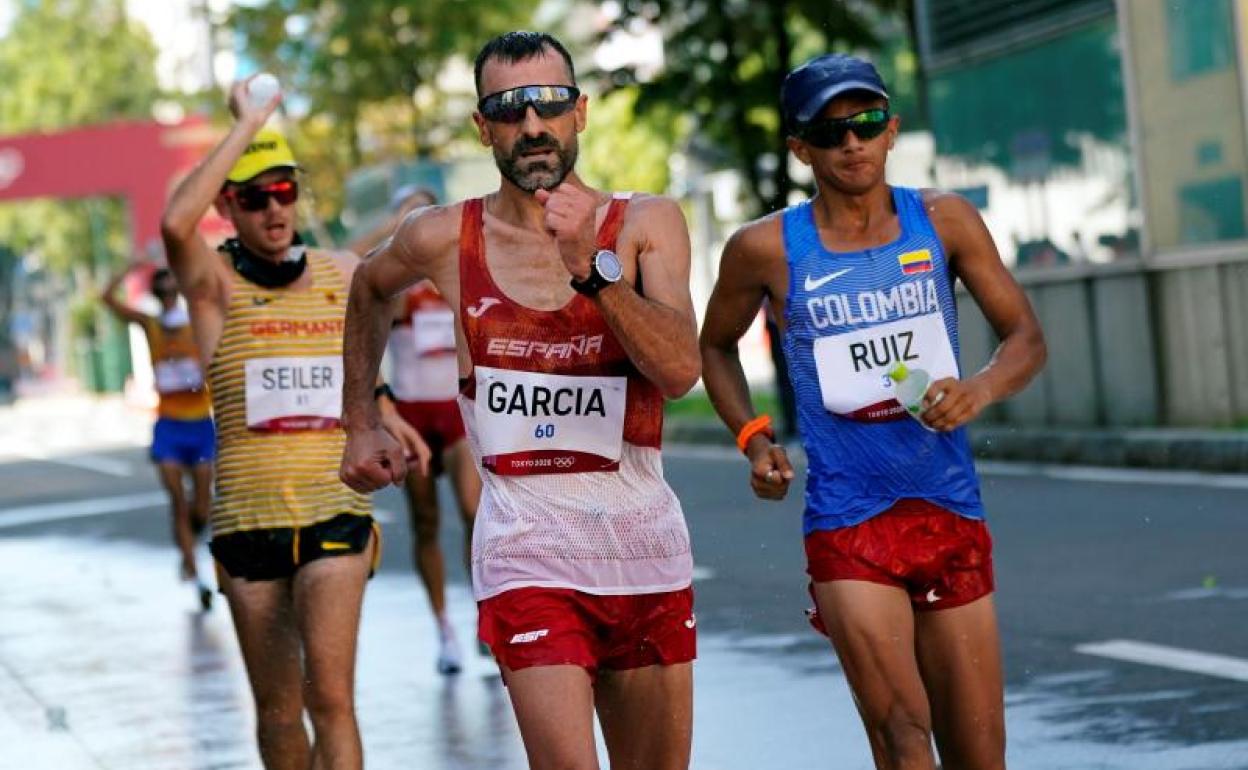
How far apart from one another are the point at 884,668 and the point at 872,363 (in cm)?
69

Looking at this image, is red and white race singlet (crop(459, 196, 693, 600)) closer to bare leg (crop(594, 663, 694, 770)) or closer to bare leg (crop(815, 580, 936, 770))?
bare leg (crop(594, 663, 694, 770))

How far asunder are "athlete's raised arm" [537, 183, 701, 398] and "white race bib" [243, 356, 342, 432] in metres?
2.13

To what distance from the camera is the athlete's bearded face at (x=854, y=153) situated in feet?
19.5

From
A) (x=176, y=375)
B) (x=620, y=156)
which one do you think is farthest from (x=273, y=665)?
(x=620, y=156)

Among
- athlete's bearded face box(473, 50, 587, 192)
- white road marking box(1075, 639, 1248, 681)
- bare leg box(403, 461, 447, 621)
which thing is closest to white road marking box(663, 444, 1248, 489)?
bare leg box(403, 461, 447, 621)

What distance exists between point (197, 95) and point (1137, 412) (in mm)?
31567

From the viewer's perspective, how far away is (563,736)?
5176 millimetres

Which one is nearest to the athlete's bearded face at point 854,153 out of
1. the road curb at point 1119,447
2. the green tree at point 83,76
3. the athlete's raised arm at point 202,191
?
the athlete's raised arm at point 202,191

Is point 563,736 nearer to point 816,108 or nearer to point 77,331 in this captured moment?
point 816,108

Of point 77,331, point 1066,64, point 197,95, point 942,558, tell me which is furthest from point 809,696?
point 77,331

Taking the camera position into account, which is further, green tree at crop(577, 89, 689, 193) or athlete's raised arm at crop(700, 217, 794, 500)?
green tree at crop(577, 89, 689, 193)

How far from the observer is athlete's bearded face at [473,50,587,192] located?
5133mm

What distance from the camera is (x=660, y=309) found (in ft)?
16.3

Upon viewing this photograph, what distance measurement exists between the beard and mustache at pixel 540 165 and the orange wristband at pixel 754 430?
3.31ft
